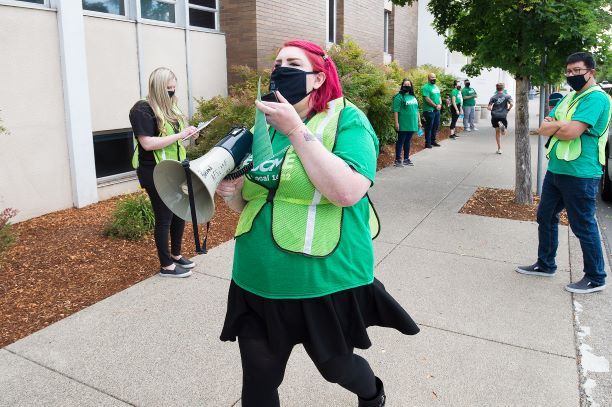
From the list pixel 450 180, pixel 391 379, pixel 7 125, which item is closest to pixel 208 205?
pixel 391 379

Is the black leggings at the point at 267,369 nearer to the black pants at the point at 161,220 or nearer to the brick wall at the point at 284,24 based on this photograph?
the black pants at the point at 161,220

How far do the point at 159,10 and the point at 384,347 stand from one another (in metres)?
7.24

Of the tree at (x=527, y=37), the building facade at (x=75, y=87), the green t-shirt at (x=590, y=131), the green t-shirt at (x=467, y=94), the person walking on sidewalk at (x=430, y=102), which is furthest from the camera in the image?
A: the green t-shirt at (x=467, y=94)

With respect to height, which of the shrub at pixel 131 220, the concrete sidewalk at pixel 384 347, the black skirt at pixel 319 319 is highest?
the black skirt at pixel 319 319

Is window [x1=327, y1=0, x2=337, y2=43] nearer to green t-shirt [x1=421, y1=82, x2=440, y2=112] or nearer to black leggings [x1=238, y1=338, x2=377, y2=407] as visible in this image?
green t-shirt [x1=421, y1=82, x2=440, y2=112]

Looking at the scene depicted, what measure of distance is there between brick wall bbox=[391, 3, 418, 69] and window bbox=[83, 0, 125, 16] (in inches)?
547

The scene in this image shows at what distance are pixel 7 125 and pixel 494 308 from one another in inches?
219

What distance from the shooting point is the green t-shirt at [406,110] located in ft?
35.4

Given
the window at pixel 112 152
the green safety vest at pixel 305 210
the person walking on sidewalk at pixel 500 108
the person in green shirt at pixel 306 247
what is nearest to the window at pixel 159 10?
the window at pixel 112 152

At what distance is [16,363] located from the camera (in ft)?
11.2

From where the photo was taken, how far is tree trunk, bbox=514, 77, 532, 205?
7332 mm

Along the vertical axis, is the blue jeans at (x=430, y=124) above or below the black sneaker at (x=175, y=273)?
above

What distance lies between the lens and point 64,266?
16.5ft

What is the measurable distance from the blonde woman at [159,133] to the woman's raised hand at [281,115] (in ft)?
8.28
